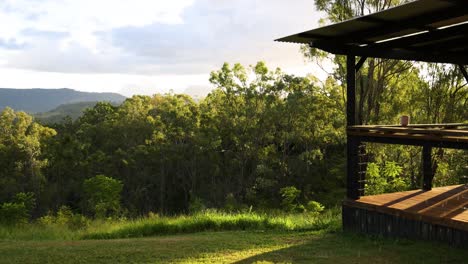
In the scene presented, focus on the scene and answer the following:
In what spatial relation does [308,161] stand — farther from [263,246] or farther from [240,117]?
[263,246]

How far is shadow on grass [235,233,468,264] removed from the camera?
5645mm

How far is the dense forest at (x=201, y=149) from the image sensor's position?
25.8 metres

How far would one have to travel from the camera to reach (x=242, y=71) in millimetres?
31156

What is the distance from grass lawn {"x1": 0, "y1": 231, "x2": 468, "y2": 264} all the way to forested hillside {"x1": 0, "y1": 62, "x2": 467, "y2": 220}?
48.1 feet

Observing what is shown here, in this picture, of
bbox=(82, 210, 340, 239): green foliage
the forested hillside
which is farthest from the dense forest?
bbox=(82, 210, 340, 239): green foliage

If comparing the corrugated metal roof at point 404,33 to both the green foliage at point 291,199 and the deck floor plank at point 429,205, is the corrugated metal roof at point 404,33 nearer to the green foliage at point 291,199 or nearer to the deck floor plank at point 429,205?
the deck floor plank at point 429,205

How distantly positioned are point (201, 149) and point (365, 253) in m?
29.5

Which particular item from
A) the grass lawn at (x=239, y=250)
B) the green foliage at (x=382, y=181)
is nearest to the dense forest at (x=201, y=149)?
the green foliage at (x=382, y=181)

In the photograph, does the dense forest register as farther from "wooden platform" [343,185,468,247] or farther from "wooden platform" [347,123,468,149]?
"wooden platform" [347,123,468,149]

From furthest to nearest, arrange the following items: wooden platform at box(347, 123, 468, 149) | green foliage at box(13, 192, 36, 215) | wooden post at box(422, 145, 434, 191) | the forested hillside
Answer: the forested hillside < green foliage at box(13, 192, 36, 215) < wooden post at box(422, 145, 434, 191) < wooden platform at box(347, 123, 468, 149)

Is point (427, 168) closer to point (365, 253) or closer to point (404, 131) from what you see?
point (404, 131)

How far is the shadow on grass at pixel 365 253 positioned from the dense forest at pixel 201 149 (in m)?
10.6

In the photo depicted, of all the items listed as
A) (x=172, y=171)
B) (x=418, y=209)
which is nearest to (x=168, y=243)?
(x=418, y=209)

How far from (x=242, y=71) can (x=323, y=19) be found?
1582 centimetres
